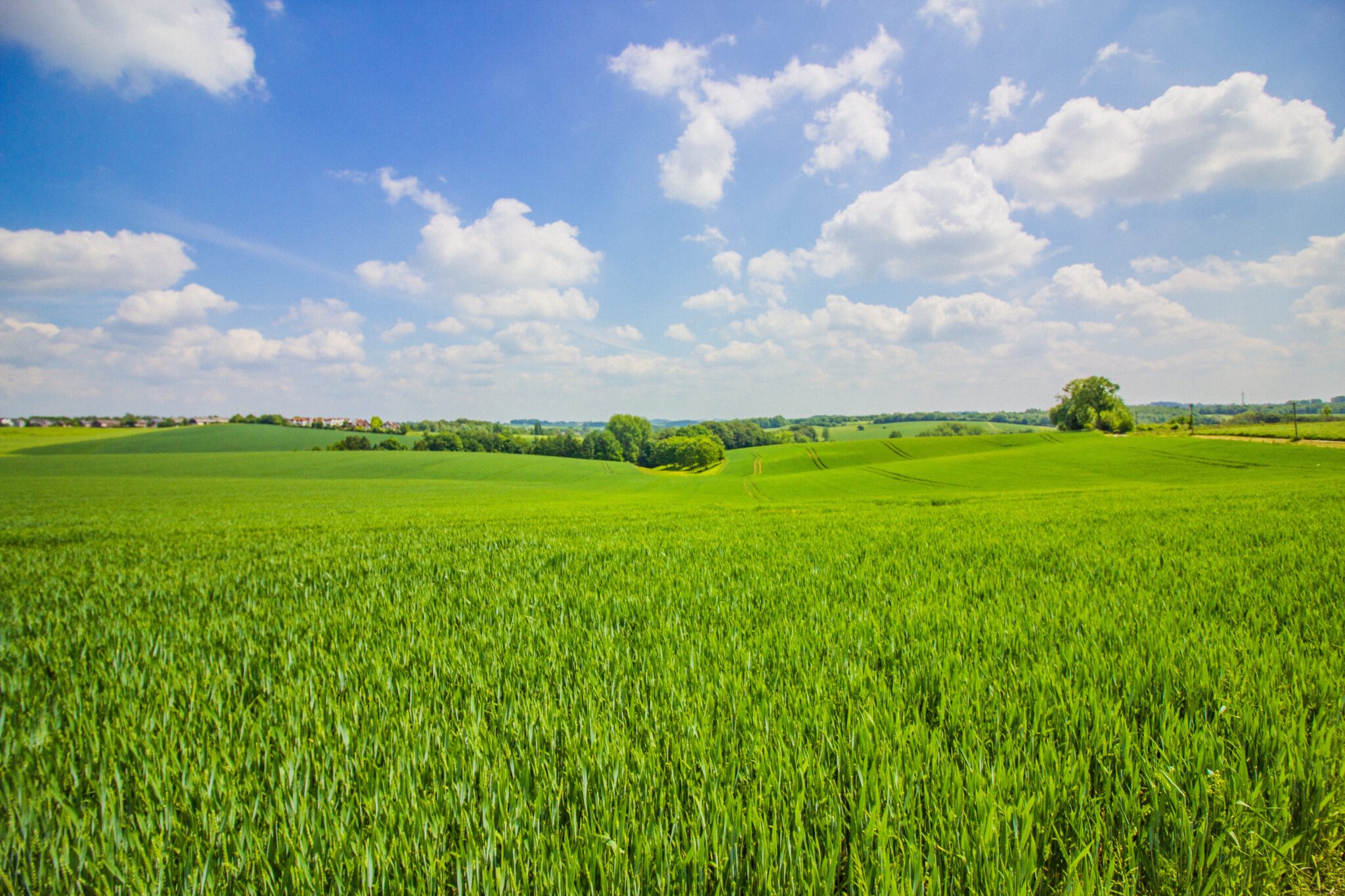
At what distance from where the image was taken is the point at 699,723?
2.44 meters

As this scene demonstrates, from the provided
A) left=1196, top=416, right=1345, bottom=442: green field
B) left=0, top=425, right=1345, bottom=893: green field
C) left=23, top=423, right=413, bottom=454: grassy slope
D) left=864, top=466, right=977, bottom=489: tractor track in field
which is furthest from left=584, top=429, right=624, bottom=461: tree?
left=1196, top=416, right=1345, bottom=442: green field

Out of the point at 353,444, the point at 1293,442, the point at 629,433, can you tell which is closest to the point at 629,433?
the point at 629,433

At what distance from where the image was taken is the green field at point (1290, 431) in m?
57.8

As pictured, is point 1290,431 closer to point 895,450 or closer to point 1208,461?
point 1208,461

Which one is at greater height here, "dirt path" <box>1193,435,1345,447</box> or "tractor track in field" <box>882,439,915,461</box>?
"dirt path" <box>1193,435,1345,447</box>

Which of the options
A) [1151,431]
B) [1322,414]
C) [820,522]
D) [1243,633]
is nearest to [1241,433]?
[1151,431]

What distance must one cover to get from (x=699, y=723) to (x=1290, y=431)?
338 ft

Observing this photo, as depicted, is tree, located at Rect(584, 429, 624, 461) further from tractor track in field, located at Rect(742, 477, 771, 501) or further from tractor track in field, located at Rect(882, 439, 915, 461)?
tractor track in field, located at Rect(882, 439, 915, 461)

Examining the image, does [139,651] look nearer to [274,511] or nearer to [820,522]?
[820,522]

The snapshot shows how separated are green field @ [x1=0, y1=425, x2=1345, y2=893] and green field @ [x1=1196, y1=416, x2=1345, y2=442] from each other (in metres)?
85.4

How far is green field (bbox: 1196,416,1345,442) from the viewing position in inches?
2277

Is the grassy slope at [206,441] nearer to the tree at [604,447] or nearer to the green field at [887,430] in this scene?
the tree at [604,447]

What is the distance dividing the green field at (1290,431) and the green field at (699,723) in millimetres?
85437

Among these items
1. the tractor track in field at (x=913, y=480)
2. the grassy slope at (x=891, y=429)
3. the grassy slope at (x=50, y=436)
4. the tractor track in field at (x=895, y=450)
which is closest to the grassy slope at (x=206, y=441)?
the grassy slope at (x=50, y=436)
